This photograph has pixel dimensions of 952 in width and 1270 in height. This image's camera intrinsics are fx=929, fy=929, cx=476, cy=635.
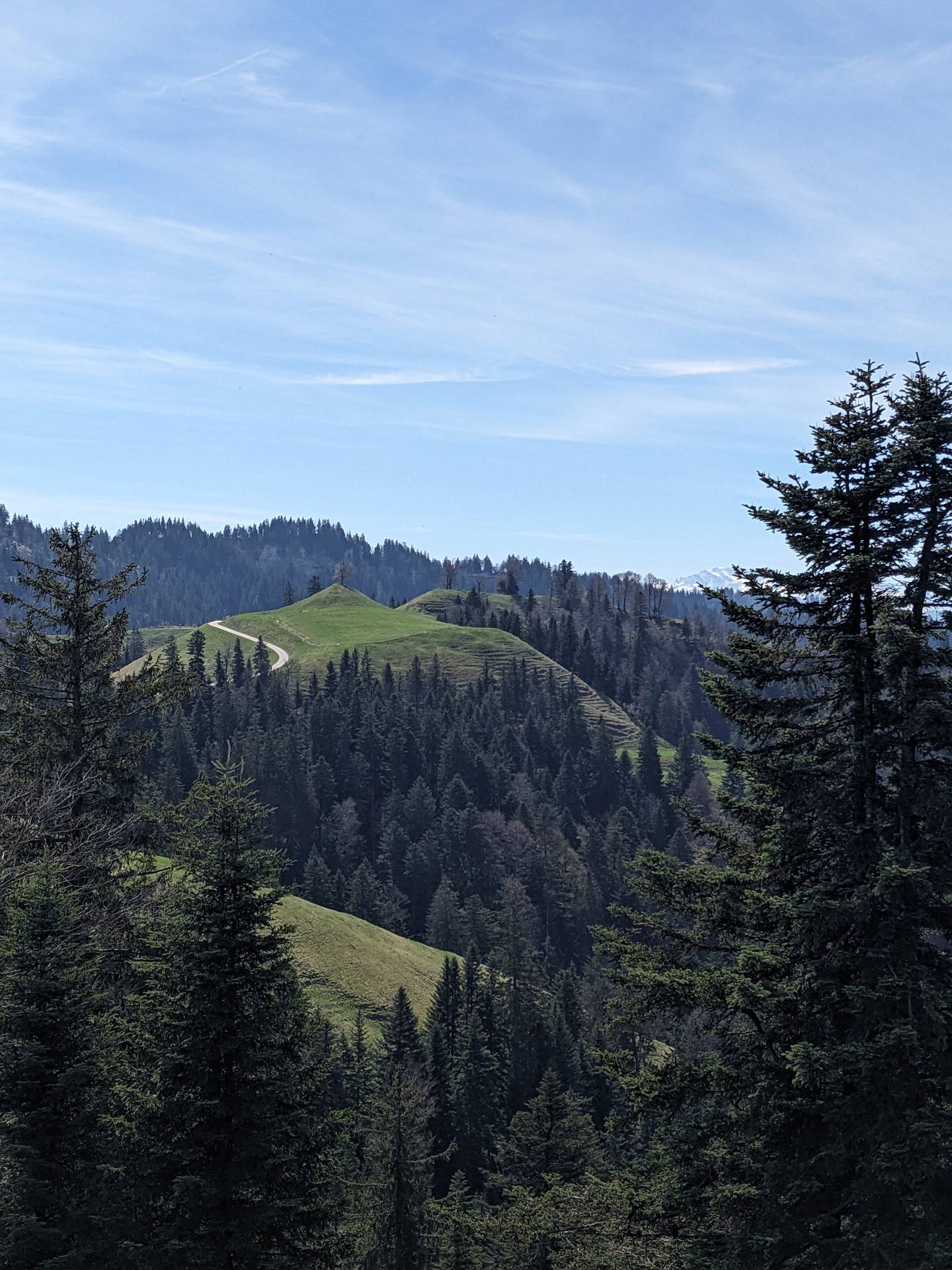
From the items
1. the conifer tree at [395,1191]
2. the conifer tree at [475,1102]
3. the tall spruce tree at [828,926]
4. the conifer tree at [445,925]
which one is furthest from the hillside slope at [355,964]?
the tall spruce tree at [828,926]

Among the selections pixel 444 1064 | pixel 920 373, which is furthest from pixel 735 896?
pixel 444 1064

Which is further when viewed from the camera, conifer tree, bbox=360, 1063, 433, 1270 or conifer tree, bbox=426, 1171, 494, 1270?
conifer tree, bbox=360, 1063, 433, 1270

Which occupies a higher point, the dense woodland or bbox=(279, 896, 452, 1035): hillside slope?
the dense woodland

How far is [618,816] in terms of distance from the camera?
15312 cm

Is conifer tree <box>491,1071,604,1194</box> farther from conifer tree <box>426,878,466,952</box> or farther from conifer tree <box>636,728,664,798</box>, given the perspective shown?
conifer tree <box>636,728,664,798</box>

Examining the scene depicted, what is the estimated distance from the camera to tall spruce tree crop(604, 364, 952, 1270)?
42.7ft

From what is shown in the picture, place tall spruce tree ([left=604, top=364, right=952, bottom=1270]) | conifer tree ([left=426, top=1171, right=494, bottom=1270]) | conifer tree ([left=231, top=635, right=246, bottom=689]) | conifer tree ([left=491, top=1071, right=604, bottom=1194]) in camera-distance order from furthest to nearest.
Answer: conifer tree ([left=231, top=635, right=246, bottom=689]) → conifer tree ([left=491, top=1071, right=604, bottom=1194]) → conifer tree ([left=426, top=1171, right=494, bottom=1270]) → tall spruce tree ([left=604, top=364, right=952, bottom=1270])

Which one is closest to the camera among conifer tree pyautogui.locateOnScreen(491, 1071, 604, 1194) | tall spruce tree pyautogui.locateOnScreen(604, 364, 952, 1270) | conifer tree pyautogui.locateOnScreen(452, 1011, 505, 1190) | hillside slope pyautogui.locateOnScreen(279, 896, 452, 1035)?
tall spruce tree pyautogui.locateOnScreen(604, 364, 952, 1270)

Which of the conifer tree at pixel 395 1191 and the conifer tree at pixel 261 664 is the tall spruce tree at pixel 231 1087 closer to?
the conifer tree at pixel 395 1191

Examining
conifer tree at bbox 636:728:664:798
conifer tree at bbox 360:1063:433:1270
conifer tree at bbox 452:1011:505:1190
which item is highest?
conifer tree at bbox 636:728:664:798

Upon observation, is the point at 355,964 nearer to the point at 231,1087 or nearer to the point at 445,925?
the point at 445,925

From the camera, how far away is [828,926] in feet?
45.3

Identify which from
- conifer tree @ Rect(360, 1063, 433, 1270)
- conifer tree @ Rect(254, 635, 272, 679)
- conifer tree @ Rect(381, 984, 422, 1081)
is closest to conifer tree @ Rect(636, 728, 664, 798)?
conifer tree @ Rect(254, 635, 272, 679)

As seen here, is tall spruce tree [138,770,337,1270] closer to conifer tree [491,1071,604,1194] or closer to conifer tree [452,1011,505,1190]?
conifer tree [491,1071,604,1194]
